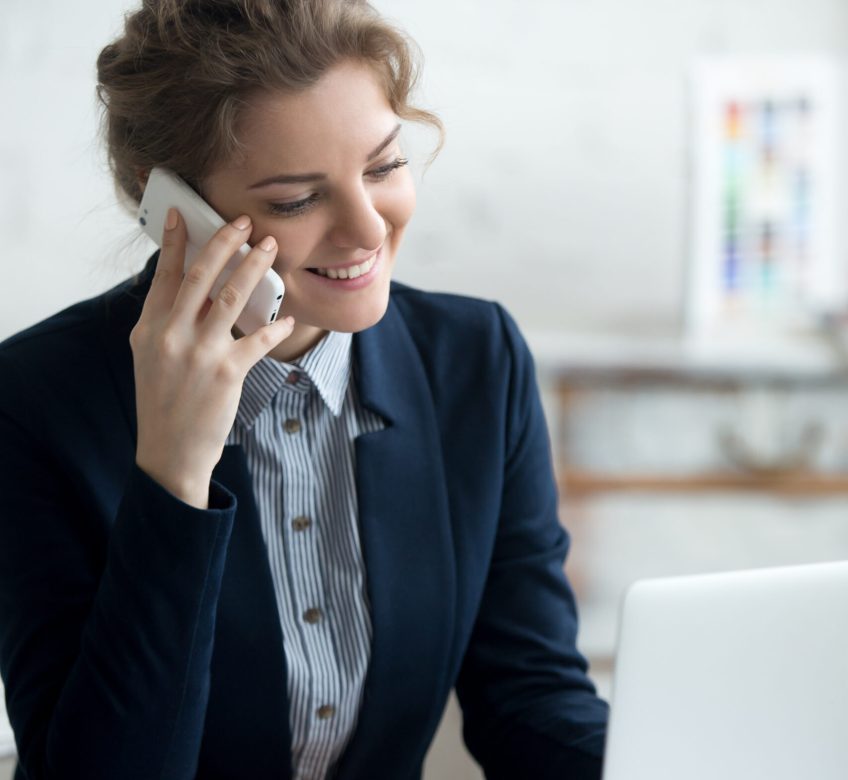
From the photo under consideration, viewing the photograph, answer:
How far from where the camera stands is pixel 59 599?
95cm

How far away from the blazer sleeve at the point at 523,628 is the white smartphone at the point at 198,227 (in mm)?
295

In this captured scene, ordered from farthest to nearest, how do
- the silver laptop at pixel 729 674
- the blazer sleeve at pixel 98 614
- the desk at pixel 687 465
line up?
the desk at pixel 687 465
the blazer sleeve at pixel 98 614
the silver laptop at pixel 729 674

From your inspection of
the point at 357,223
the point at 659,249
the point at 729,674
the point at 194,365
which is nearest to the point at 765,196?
the point at 659,249

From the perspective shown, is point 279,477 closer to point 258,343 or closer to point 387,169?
point 258,343

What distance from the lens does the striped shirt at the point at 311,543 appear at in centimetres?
105

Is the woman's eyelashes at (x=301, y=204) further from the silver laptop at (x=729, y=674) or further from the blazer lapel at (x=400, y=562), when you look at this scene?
the silver laptop at (x=729, y=674)

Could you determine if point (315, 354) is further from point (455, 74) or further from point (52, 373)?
point (455, 74)

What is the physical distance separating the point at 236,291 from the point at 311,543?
27cm

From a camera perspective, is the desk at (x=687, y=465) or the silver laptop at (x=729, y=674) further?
the desk at (x=687, y=465)

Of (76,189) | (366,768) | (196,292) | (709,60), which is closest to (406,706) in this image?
(366,768)

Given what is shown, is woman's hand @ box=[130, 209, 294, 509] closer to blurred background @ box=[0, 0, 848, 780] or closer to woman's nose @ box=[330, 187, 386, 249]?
woman's nose @ box=[330, 187, 386, 249]

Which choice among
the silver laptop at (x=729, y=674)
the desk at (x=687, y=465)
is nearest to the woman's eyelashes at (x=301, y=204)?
the silver laptop at (x=729, y=674)

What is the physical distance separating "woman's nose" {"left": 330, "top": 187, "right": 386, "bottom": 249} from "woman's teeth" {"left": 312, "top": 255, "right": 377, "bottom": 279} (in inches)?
1.3

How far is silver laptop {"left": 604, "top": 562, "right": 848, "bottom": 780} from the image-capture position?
26.1 inches
